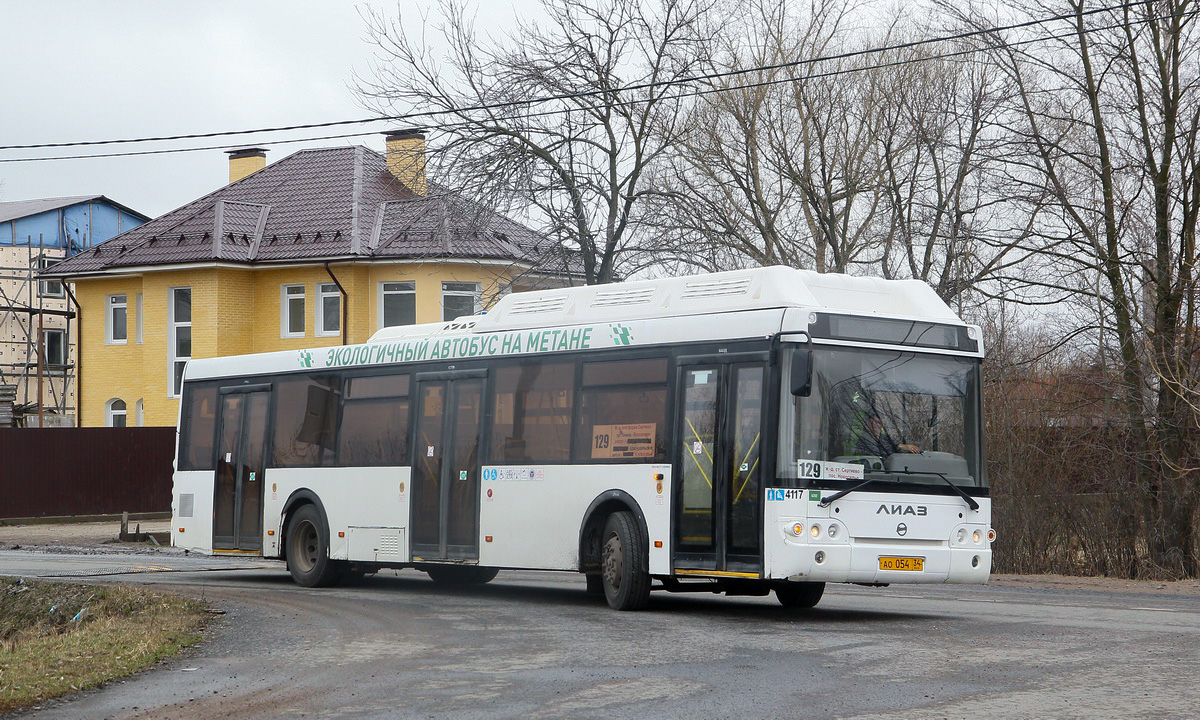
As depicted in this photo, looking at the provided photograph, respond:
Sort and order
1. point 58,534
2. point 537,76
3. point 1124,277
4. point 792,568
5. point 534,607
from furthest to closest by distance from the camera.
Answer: point 58,534 → point 537,76 → point 1124,277 → point 534,607 → point 792,568

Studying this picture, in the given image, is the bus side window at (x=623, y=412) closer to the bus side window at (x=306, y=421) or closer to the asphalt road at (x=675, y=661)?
the asphalt road at (x=675, y=661)

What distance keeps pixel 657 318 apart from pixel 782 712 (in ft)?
21.3

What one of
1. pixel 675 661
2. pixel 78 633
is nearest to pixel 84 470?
pixel 78 633

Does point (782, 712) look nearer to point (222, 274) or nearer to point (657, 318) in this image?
point (657, 318)

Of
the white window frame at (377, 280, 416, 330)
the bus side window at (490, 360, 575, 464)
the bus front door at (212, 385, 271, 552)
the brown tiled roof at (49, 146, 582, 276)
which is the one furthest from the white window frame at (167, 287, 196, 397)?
the bus side window at (490, 360, 575, 464)

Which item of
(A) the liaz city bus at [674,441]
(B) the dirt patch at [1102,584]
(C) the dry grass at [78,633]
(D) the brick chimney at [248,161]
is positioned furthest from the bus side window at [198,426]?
(D) the brick chimney at [248,161]

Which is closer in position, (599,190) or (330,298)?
(599,190)

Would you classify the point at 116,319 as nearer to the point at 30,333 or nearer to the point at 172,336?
the point at 172,336

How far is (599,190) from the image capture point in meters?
28.3

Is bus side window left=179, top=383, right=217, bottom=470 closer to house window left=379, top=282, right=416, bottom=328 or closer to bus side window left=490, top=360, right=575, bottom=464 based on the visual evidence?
bus side window left=490, top=360, right=575, bottom=464

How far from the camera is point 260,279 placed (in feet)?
139

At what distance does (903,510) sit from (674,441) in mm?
2137

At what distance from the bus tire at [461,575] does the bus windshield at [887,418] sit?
628 cm

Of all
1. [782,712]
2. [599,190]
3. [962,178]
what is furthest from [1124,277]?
[782,712]
